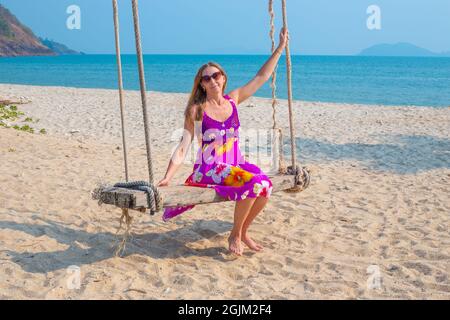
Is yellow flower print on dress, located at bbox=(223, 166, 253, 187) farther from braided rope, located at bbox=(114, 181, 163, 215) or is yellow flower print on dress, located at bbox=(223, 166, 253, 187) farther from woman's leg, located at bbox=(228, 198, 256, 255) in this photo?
braided rope, located at bbox=(114, 181, 163, 215)

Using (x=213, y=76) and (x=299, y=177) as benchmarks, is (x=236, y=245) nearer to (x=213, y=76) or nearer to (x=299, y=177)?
(x=299, y=177)

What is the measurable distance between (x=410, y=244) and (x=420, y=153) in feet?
15.2

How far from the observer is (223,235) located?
4352 mm

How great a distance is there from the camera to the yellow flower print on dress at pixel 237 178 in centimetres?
353

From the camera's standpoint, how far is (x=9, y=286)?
10.6 feet

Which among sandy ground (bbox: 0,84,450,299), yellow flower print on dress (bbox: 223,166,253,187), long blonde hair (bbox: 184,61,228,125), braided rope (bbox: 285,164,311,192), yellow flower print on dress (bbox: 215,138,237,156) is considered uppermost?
long blonde hair (bbox: 184,61,228,125)

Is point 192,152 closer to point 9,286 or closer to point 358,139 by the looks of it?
point 358,139

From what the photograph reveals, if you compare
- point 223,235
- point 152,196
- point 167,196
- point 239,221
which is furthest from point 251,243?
point 152,196

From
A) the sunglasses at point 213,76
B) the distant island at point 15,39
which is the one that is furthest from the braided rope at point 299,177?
the distant island at point 15,39

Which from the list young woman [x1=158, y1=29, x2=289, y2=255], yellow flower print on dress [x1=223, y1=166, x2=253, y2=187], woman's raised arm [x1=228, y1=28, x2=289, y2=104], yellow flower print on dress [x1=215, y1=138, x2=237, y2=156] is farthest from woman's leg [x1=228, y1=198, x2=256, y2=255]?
woman's raised arm [x1=228, y1=28, x2=289, y2=104]

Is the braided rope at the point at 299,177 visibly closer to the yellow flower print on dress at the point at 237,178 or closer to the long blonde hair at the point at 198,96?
the yellow flower print on dress at the point at 237,178

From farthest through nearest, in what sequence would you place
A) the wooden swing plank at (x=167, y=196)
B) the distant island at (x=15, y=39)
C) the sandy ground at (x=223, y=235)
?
the distant island at (x=15, y=39), the sandy ground at (x=223, y=235), the wooden swing plank at (x=167, y=196)

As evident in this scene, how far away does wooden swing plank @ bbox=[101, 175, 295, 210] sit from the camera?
314 centimetres
